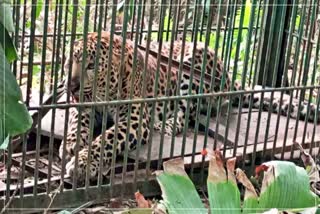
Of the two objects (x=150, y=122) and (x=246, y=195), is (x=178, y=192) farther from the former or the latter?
(x=150, y=122)

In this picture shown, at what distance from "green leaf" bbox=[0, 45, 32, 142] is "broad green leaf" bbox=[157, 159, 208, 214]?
44 centimetres

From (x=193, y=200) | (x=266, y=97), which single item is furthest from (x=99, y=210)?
(x=266, y=97)

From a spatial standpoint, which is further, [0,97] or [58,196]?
[58,196]

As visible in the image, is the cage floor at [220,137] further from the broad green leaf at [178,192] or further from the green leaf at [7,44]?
the green leaf at [7,44]

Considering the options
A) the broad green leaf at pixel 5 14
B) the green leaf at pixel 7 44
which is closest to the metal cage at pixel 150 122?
the green leaf at pixel 7 44

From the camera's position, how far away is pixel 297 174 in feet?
6.26

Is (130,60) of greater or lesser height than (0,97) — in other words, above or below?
below

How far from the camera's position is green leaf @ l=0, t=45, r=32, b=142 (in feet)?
4.98

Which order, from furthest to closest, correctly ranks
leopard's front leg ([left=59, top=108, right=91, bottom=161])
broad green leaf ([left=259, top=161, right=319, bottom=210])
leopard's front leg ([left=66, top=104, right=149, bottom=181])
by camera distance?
leopard's front leg ([left=59, top=108, right=91, bottom=161]) → leopard's front leg ([left=66, top=104, right=149, bottom=181]) → broad green leaf ([left=259, top=161, right=319, bottom=210])

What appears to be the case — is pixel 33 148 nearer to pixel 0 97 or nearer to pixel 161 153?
pixel 161 153

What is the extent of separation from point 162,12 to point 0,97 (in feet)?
5.48

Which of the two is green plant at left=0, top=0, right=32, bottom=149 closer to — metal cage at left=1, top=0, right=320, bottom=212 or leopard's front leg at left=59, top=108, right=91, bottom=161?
metal cage at left=1, top=0, right=320, bottom=212

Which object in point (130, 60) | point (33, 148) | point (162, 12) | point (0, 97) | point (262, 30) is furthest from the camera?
point (262, 30)

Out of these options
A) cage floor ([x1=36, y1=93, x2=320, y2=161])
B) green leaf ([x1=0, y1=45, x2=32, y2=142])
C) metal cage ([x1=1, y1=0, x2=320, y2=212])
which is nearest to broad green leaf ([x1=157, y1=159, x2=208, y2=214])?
green leaf ([x1=0, y1=45, x2=32, y2=142])
